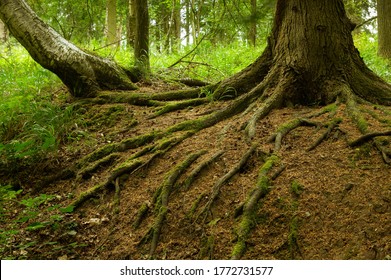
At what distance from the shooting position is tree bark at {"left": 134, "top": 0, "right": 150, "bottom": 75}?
22.0 ft

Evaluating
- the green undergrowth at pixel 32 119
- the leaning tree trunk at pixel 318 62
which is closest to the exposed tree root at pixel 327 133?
the leaning tree trunk at pixel 318 62

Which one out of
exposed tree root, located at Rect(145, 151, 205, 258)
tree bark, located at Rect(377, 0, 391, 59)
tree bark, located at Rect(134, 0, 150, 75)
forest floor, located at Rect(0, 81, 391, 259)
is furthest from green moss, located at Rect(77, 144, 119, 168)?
tree bark, located at Rect(377, 0, 391, 59)

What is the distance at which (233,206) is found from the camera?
334cm

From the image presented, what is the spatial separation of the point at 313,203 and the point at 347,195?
0.27 m

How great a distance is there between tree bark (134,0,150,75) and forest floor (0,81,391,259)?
2.69 metres

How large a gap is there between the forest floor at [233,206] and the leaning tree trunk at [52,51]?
1.63 m

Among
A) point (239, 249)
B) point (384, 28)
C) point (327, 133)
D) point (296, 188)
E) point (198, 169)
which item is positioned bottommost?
point (239, 249)

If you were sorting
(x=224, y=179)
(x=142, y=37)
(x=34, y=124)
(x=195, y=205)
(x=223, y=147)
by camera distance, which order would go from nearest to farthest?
(x=195, y=205), (x=224, y=179), (x=223, y=147), (x=34, y=124), (x=142, y=37)

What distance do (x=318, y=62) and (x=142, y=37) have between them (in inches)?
136

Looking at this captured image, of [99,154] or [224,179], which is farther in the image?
[99,154]

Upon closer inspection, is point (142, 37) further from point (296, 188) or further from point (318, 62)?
point (296, 188)

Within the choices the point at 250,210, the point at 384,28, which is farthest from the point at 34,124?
the point at 384,28

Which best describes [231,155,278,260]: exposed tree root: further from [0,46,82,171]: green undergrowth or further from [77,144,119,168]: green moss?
[0,46,82,171]: green undergrowth
